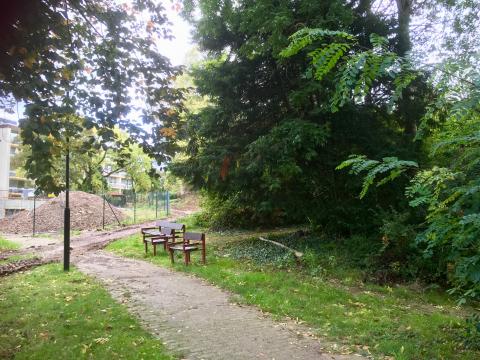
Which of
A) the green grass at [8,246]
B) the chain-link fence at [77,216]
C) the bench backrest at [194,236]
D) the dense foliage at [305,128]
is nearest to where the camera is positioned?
the dense foliage at [305,128]

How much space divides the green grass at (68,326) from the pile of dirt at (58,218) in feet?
52.5

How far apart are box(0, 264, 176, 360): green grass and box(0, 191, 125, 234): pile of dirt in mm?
15994

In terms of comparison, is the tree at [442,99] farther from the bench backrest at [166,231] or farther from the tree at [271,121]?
the bench backrest at [166,231]

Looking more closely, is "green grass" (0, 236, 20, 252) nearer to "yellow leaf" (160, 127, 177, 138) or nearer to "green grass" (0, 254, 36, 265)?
"green grass" (0, 254, 36, 265)

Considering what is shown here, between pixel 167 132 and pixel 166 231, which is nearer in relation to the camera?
pixel 167 132

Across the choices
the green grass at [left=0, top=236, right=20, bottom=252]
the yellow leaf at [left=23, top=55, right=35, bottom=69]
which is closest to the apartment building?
the green grass at [left=0, top=236, right=20, bottom=252]

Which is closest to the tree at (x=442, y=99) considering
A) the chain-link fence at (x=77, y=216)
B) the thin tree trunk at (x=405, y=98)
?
the thin tree trunk at (x=405, y=98)

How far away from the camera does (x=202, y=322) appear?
251 inches

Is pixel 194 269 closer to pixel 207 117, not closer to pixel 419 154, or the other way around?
pixel 207 117

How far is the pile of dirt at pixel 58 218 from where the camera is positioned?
2423 centimetres

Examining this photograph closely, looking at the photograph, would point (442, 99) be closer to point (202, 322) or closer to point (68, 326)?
point (202, 322)

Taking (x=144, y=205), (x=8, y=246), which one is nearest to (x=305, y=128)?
(x=8, y=246)

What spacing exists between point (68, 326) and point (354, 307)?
474cm

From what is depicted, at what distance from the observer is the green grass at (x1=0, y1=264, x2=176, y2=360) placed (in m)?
5.17
